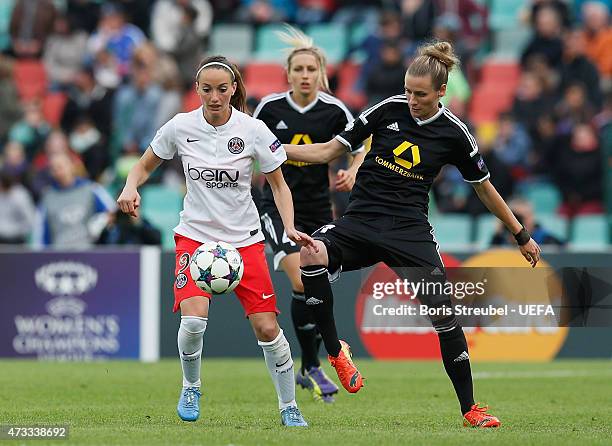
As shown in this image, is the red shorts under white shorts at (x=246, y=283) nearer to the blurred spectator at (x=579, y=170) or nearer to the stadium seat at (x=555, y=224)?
the stadium seat at (x=555, y=224)

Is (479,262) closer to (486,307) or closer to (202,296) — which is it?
(486,307)

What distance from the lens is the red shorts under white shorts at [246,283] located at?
26.7 feet

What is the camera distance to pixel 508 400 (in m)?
10.6

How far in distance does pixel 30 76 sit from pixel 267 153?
14974 mm

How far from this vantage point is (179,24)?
2092 cm

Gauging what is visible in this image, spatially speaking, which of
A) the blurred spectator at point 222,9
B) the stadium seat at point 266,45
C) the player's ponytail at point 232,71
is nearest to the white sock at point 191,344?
the player's ponytail at point 232,71

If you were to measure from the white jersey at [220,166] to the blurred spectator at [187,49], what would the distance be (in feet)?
41.0

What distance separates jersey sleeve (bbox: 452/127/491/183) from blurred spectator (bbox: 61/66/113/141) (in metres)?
12.3

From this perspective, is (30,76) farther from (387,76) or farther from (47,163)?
(387,76)

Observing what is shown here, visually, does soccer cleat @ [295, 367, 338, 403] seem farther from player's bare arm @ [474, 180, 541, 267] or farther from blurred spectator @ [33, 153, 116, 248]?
blurred spectator @ [33, 153, 116, 248]

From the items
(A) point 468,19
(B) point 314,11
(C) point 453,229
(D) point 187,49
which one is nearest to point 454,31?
(A) point 468,19

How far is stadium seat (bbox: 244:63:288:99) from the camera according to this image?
2100 cm

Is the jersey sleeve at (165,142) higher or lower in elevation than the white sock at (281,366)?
higher

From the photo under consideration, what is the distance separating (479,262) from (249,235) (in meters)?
6.98
